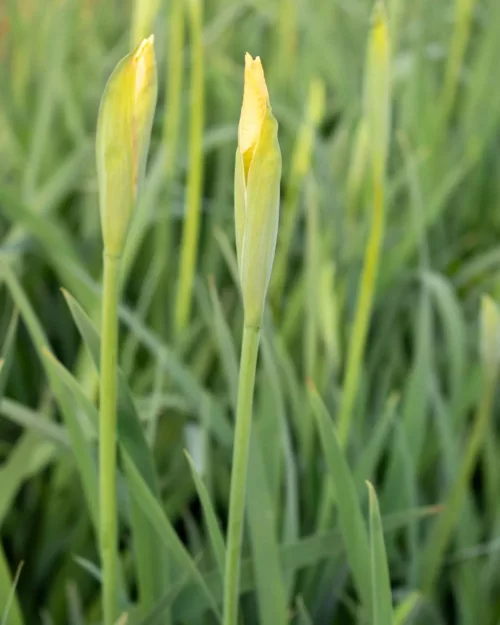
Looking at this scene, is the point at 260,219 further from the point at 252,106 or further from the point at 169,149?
the point at 169,149

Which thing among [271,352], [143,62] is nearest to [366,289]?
[271,352]

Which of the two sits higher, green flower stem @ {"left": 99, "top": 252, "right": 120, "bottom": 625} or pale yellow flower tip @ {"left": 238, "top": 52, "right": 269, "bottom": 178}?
pale yellow flower tip @ {"left": 238, "top": 52, "right": 269, "bottom": 178}

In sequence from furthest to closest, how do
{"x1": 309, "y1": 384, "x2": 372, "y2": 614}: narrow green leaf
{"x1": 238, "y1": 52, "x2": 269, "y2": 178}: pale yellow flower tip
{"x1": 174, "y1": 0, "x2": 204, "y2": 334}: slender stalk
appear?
{"x1": 174, "y1": 0, "x2": 204, "y2": 334}: slender stalk
{"x1": 309, "y1": 384, "x2": 372, "y2": 614}: narrow green leaf
{"x1": 238, "y1": 52, "x2": 269, "y2": 178}: pale yellow flower tip

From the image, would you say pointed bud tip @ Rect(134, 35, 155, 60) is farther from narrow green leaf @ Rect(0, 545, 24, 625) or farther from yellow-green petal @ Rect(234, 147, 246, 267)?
narrow green leaf @ Rect(0, 545, 24, 625)

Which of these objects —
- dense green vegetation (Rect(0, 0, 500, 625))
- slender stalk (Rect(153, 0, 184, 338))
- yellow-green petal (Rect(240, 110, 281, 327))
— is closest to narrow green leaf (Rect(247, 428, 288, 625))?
dense green vegetation (Rect(0, 0, 500, 625))

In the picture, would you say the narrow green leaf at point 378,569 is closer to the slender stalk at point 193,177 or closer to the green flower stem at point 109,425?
the green flower stem at point 109,425

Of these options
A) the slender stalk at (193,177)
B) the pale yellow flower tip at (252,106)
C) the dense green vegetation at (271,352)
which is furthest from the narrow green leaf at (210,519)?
the slender stalk at (193,177)

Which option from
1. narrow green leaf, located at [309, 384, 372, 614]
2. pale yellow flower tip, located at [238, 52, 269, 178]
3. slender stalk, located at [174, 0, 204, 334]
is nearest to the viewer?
pale yellow flower tip, located at [238, 52, 269, 178]
